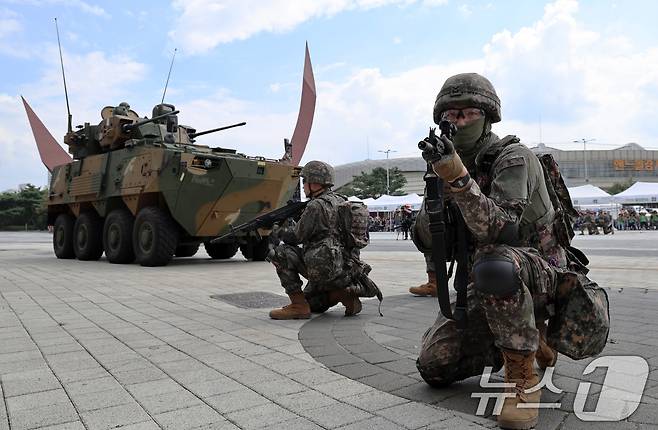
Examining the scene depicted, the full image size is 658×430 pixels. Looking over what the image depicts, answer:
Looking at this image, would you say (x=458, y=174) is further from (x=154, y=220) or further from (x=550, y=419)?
(x=154, y=220)

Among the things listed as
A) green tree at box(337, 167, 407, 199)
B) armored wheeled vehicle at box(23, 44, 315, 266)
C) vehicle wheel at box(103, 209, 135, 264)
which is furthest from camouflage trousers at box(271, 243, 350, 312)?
green tree at box(337, 167, 407, 199)

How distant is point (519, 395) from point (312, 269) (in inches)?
101

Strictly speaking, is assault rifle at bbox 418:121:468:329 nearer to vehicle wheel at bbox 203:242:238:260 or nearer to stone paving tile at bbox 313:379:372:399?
stone paving tile at bbox 313:379:372:399

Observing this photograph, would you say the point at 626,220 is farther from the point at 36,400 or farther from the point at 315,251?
the point at 36,400

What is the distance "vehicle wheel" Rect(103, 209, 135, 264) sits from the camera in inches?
437

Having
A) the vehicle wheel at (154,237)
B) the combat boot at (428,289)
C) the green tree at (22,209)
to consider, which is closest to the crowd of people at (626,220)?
the vehicle wheel at (154,237)

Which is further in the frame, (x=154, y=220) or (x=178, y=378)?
(x=154, y=220)

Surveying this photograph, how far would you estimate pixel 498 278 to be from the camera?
2.18 metres

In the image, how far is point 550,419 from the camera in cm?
226

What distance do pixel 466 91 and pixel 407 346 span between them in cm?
184

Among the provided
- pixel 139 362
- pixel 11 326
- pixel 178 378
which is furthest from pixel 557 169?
pixel 11 326

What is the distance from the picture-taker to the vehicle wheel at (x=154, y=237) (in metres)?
10.2

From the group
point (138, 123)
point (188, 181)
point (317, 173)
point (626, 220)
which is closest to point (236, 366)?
point (317, 173)

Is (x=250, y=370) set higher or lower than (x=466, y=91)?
lower
